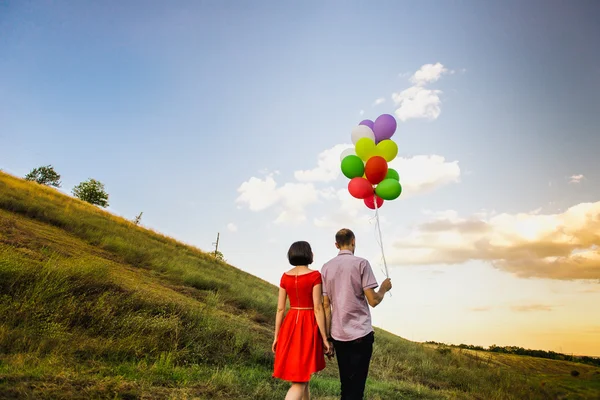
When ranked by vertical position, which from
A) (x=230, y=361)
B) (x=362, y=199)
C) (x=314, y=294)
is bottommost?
(x=230, y=361)

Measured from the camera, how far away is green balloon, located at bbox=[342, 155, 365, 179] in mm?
5742

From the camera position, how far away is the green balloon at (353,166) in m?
5.74

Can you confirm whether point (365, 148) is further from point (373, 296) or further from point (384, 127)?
point (373, 296)

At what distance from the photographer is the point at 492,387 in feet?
29.8

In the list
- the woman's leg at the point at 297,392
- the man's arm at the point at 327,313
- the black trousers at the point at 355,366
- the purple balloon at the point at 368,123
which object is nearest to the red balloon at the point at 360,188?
the purple balloon at the point at 368,123

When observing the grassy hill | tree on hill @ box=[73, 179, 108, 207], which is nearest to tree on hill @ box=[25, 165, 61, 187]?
tree on hill @ box=[73, 179, 108, 207]

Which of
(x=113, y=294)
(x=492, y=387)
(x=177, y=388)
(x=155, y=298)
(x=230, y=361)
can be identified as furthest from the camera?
(x=492, y=387)

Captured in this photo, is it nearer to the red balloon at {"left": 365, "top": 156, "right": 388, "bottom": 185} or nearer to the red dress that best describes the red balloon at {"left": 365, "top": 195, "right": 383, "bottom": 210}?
the red balloon at {"left": 365, "top": 156, "right": 388, "bottom": 185}

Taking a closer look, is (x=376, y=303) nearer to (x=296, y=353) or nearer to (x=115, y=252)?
(x=296, y=353)

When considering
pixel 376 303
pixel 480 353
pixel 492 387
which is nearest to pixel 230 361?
Result: pixel 376 303

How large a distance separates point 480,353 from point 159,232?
21.1 metres

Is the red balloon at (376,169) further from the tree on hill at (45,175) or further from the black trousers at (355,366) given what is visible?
the tree on hill at (45,175)

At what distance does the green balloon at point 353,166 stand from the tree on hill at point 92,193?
2031 inches

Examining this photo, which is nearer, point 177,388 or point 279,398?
point 177,388
